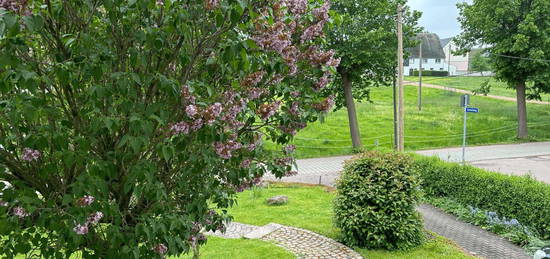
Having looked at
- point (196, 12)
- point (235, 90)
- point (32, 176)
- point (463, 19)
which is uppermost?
point (463, 19)

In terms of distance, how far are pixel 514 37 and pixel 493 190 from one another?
60.3 feet

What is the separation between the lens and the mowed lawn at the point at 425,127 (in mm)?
27031

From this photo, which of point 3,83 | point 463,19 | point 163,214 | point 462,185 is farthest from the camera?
point 463,19

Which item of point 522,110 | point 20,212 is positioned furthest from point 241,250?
point 522,110

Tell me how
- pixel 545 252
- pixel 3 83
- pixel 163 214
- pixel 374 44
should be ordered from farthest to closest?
pixel 374 44
pixel 545 252
pixel 163 214
pixel 3 83

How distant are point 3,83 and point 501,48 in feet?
99.8

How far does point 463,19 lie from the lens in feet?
102

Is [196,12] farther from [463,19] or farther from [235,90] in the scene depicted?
[463,19]

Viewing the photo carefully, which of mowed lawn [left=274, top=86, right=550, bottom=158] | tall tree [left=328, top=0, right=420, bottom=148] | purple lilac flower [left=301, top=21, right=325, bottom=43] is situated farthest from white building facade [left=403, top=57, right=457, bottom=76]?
purple lilac flower [left=301, top=21, right=325, bottom=43]

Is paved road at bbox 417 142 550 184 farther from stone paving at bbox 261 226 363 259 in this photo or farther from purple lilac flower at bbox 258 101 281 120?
purple lilac flower at bbox 258 101 281 120

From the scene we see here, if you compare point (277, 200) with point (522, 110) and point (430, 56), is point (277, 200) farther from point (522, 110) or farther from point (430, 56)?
point (430, 56)

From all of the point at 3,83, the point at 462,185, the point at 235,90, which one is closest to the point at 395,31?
the point at 462,185

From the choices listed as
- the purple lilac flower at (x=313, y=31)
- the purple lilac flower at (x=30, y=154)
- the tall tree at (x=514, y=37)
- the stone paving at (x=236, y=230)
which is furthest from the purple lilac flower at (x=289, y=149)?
the tall tree at (x=514, y=37)

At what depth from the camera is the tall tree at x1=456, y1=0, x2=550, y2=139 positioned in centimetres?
2644
